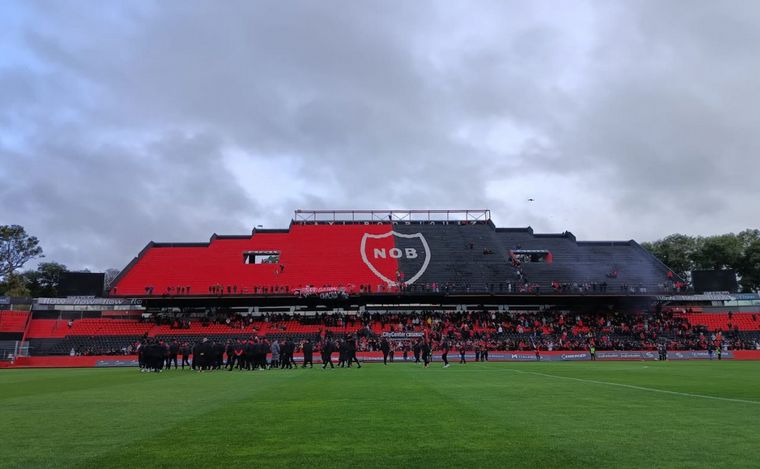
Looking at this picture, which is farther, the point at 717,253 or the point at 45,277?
the point at 45,277

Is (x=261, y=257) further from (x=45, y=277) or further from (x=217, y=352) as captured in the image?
(x=45, y=277)

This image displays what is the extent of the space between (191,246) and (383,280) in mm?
24075

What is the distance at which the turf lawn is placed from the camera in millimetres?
6234

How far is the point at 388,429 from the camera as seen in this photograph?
26.4 ft

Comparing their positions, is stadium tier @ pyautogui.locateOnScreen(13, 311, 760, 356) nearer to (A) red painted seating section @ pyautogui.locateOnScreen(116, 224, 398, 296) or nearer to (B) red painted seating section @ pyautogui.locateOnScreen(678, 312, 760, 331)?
(B) red painted seating section @ pyautogui.locateOnScreen(678, 312, 760, 331)

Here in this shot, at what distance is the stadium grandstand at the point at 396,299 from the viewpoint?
4712 cm

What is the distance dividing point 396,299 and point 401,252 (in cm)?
789

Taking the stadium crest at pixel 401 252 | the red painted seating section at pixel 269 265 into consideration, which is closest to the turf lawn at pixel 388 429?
the red painted seating section at pixel 269 265

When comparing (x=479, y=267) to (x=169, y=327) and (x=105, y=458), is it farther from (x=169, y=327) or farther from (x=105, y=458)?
(x=105, y=458)

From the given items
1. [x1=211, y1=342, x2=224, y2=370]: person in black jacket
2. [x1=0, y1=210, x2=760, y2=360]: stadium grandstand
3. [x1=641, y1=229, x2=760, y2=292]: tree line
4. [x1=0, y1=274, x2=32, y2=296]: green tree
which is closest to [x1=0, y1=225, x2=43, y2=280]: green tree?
[x1=0, y1=274, x2=32, y2=296]: green tree

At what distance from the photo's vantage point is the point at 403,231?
6462 centimetres

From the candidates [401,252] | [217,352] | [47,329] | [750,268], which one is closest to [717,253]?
[750,268]

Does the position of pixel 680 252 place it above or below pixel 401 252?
above

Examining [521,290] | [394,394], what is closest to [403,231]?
[521,290]
